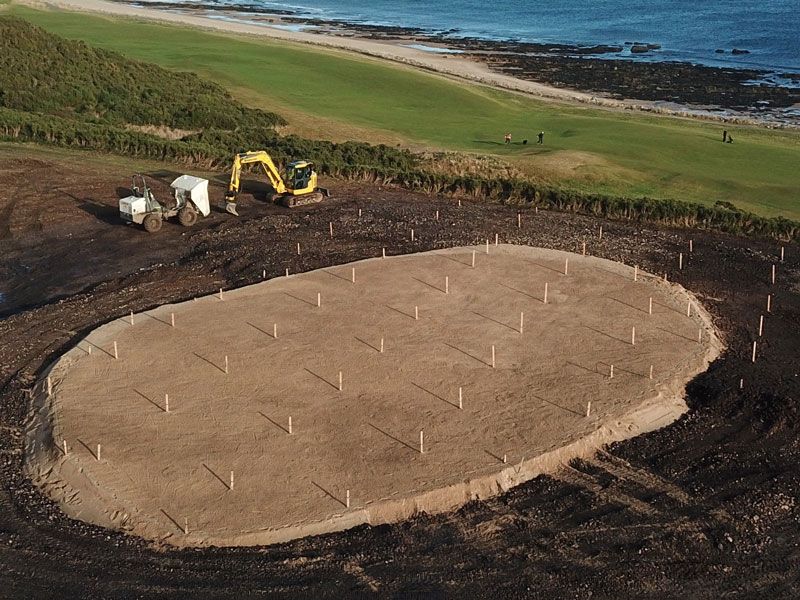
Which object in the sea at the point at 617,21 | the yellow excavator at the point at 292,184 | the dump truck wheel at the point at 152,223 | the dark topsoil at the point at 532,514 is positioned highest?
the sea at the point at 617,21

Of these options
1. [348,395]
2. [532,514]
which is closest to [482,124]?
[348,395]

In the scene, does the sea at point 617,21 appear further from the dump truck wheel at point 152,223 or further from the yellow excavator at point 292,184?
the dump truck wheel at point 152,223

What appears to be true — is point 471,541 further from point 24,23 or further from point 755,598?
point 24,23

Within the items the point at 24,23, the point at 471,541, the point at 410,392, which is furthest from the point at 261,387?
the point at 24,23

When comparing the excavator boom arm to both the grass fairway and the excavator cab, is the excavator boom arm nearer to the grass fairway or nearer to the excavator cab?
the excavator cab

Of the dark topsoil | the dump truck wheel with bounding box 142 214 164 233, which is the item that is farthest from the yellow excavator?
the dark topsoil

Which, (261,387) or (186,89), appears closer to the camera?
(261,387)

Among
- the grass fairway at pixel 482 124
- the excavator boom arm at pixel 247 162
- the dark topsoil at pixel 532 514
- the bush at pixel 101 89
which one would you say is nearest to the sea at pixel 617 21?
the grass fairway at pixel 482 124
